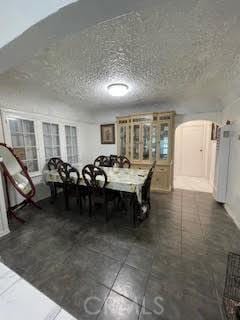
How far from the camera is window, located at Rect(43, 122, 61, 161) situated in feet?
11.8

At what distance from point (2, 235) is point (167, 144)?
12.2 feet

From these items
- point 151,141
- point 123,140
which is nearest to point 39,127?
point 123,140

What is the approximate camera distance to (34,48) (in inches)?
37.8

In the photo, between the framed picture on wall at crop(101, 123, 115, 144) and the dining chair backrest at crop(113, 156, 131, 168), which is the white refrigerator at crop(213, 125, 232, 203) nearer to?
the dining chair backrest at crop(113, 156, 131, 168)

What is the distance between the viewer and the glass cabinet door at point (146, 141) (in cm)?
400

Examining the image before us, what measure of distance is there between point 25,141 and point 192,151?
5.33 m

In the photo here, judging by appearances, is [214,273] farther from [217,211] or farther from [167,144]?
[167,144]

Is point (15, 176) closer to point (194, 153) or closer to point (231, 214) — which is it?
point (231, 214)

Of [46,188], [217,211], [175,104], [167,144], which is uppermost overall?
[175,104]

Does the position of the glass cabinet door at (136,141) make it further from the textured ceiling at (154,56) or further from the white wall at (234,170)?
the white wall at (234,170)

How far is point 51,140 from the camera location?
12.3 ft

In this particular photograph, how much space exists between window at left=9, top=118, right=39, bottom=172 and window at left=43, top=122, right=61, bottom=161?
0.31 m

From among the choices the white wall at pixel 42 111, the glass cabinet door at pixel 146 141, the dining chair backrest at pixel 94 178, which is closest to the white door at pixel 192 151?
the glass cabinet door at pixel 146 141

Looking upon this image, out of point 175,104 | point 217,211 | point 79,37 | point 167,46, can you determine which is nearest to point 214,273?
point 217,211
